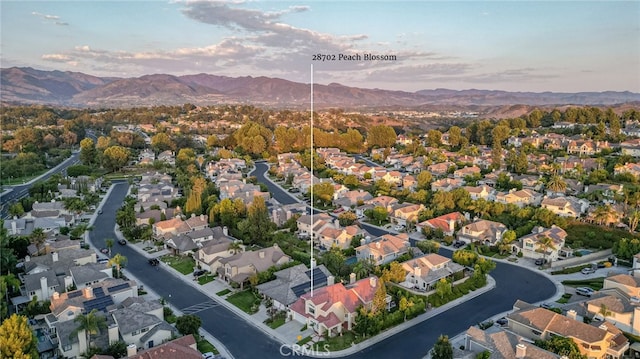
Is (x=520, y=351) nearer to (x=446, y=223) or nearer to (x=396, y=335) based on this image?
(x=396, y=335)

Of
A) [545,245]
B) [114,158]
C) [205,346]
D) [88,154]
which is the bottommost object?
[205,346]

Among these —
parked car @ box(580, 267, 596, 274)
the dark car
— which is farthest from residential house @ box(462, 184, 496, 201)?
the dark car

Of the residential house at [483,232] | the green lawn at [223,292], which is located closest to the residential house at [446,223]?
the residential house at [483,232]

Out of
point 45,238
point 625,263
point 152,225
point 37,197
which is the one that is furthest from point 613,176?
point 37,197

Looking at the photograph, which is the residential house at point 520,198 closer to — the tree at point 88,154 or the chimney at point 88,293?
the chimney at point 88,293

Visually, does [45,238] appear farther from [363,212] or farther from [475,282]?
[475,282]

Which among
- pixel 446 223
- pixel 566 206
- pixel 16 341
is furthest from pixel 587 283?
pixel 16 341
